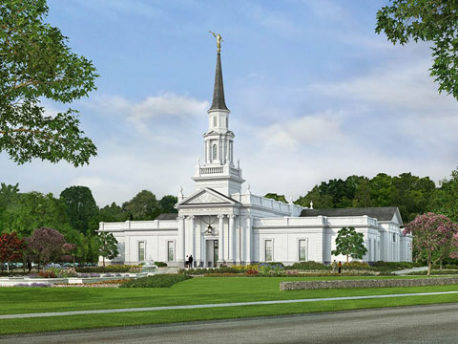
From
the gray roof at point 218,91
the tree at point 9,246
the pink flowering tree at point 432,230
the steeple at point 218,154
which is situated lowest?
the tree at point 9,246

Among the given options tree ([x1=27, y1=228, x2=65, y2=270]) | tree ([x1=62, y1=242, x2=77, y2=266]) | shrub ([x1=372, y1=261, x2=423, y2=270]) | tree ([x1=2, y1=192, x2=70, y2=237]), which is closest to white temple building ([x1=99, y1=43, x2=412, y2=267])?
shrub ([x1=372, y1=261, x2=423, y2=270])

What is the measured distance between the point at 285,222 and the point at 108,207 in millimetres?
92861

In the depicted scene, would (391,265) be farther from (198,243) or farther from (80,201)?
(80,201)

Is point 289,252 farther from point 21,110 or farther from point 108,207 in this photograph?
point 108,207

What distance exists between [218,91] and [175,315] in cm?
7472

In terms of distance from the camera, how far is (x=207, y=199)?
311 ft

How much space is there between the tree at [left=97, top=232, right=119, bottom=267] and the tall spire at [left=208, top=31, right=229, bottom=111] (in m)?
23.3

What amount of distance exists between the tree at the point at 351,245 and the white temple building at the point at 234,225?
699cm

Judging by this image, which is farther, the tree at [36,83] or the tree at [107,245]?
the tree at [107,245]

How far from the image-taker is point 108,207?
587ft

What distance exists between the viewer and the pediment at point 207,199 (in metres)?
93.4

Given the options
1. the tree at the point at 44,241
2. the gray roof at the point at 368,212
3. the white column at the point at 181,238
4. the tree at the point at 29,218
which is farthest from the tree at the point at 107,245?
the gray roof at the point at 368,212

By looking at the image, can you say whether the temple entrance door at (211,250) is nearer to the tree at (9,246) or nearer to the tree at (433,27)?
the tree at (9,246)

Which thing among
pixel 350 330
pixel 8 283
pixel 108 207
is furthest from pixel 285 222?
pixel 108 207
